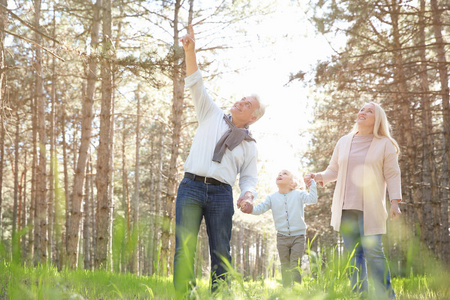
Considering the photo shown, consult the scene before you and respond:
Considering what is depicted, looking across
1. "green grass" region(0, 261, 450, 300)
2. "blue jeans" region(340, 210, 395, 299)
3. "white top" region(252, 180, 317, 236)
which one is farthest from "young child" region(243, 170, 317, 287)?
"green grass" region(0, 261, 450, 300)

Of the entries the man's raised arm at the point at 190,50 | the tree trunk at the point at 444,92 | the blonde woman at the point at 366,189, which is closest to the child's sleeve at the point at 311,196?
the blonde woman at the point at 366,189

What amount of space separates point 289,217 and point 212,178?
6.75ft

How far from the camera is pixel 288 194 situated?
17.7ft

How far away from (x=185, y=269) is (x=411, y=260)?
1136 mm

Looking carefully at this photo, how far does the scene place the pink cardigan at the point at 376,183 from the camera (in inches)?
156

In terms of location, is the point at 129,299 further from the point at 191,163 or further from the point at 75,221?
the point at 75,221

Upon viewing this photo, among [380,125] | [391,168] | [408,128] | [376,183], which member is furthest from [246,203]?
[408,128]

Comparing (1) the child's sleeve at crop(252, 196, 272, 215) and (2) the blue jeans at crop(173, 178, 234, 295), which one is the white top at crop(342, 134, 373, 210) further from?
(2) the blue jeans at crop(173, 178, 234, 295)

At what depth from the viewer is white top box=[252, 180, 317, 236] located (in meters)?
5.11

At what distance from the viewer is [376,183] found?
4.05m

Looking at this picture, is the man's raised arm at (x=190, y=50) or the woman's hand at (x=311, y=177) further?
the woman's hand at (x=311, y=177)

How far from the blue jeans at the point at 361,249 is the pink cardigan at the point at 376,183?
0.06 m

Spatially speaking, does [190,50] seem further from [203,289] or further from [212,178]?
[203,289]

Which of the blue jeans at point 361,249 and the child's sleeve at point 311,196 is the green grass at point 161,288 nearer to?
the blue jeans at point 361,249
